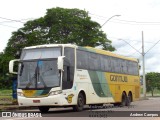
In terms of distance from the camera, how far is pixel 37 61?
A: 20.5 m

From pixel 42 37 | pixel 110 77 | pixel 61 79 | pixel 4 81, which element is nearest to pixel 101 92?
pixel 110 77

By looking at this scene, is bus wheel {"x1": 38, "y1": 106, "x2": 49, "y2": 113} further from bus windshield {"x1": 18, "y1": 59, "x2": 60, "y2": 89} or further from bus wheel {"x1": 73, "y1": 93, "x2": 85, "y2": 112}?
bus windshield {"x1": 18, "y1": 59, "x2": 60, "y2": 89}

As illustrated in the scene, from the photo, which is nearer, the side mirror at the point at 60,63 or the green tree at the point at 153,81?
the side mirror at the point at 60,63

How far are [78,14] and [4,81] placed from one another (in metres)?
23.5

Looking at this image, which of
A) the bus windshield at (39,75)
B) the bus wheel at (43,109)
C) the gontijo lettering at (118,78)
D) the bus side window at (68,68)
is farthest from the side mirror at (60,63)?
the gontijo lettering at (118,78)

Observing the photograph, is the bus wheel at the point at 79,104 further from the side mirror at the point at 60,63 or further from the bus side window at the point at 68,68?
the side mirror at the point at 60,63

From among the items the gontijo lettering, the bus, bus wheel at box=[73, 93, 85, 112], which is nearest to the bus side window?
the bus

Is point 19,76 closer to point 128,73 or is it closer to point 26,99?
point 26,99

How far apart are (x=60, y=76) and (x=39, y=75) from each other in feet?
3.37

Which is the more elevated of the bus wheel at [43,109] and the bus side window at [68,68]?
the bus side window at [68,68]

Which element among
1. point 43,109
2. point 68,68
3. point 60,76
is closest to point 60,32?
point 43,109

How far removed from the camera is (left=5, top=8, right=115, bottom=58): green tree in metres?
51.2

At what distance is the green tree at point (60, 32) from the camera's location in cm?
5125

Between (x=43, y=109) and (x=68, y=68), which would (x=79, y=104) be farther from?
(x=68, y=68)
